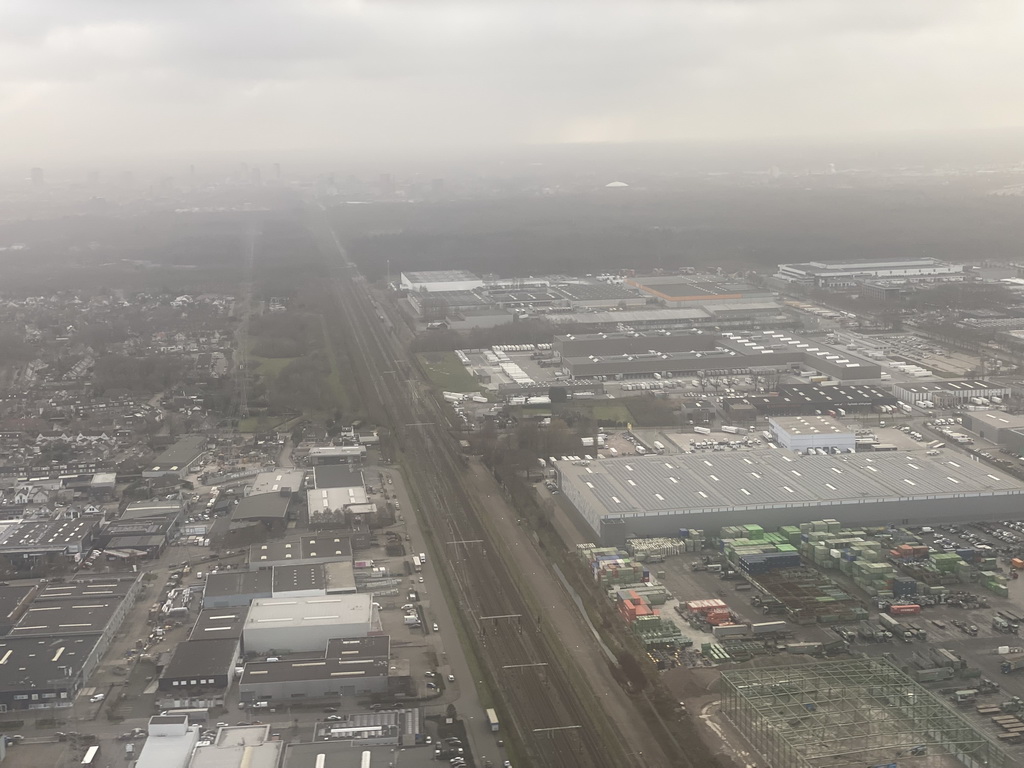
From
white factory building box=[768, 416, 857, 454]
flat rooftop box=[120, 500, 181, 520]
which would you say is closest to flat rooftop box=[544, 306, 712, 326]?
white factory building box=[768, 416, 857, 454]

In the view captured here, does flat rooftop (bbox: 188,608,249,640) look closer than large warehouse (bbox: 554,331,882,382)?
Yes

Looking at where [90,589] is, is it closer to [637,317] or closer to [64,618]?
[64,618]

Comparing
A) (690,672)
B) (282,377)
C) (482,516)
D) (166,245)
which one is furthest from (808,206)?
(690,672)

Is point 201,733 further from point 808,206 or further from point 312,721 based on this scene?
point 808,206

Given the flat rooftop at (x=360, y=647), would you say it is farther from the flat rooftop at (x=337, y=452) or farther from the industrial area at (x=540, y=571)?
the flat rooftop at (x=337, y=452)

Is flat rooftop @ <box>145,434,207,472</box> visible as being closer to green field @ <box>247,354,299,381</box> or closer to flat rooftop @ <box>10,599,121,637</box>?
green field @ <box>247,354,299,381</box>

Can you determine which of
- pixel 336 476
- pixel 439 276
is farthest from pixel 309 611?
pixel 439 276
